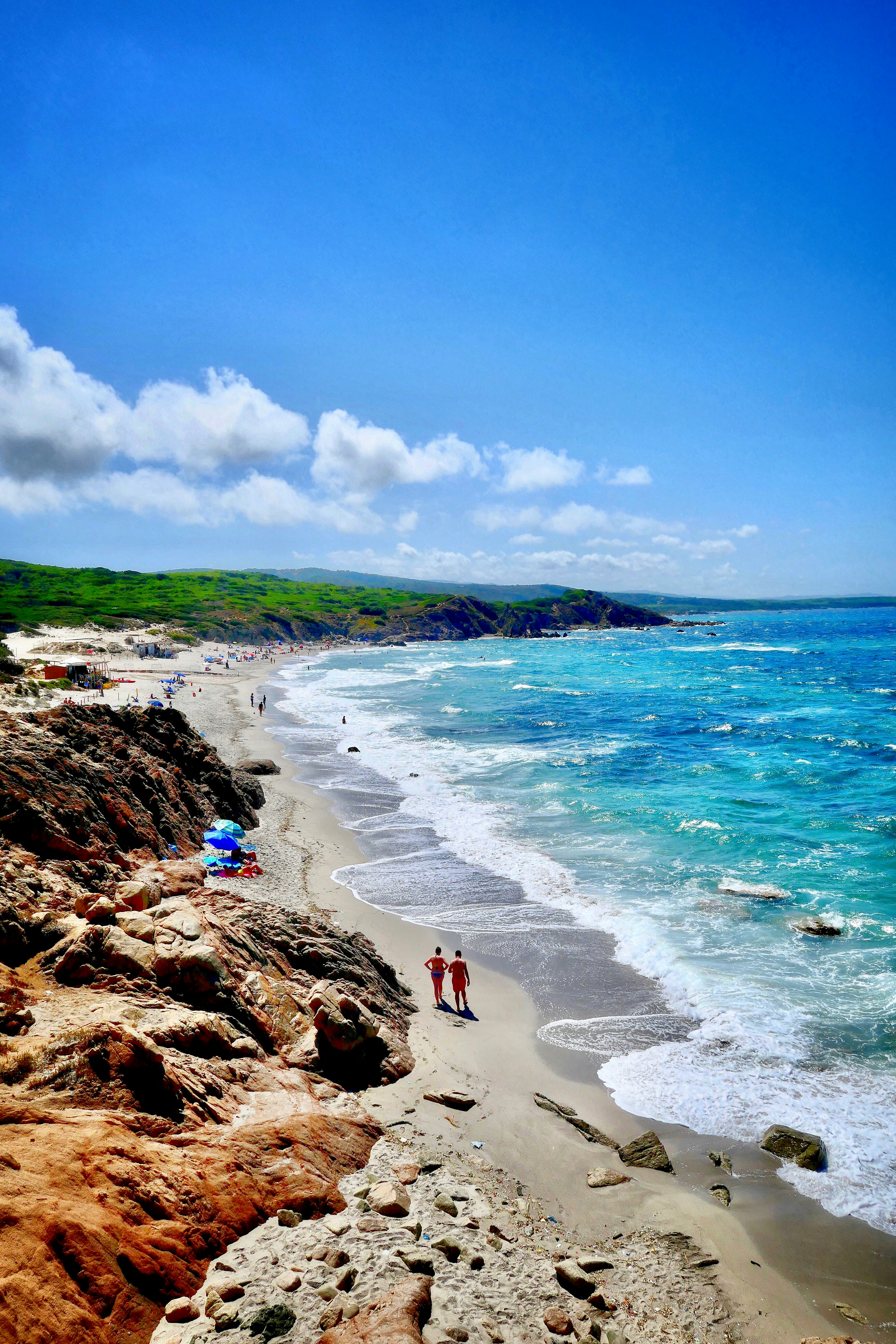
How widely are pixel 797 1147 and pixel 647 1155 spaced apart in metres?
2.40

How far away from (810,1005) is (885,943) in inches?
163

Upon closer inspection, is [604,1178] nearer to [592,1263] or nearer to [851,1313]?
[592,1263]

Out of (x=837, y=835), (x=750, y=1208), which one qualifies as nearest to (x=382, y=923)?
(x=750, y=1208)

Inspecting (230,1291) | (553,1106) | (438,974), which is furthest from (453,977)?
(230,1291)

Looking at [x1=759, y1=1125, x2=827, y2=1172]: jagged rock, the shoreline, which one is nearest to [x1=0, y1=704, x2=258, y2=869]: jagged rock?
the shoreline

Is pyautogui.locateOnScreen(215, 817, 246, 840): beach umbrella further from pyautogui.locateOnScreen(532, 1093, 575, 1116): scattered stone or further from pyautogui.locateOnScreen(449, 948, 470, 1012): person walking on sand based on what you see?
pyautogui.locateOnScreen(532, 1093, 575, 1116): scattered stone

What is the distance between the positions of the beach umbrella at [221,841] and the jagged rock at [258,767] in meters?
11.5

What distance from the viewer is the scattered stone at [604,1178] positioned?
28.7 feet

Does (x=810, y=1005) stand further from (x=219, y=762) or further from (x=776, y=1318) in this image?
(x=219, y=762)

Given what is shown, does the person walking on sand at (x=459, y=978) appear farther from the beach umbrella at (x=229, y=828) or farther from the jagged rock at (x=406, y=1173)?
the beach umbrella at (x=229, y=828)

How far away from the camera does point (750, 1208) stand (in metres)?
8.65

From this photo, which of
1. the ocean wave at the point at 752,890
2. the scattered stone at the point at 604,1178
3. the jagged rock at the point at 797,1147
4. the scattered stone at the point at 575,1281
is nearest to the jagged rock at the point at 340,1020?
the scattered stone at the point at 604,1178

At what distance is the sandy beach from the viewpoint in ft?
24.4

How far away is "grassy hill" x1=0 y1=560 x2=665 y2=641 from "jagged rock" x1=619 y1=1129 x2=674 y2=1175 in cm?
8924
